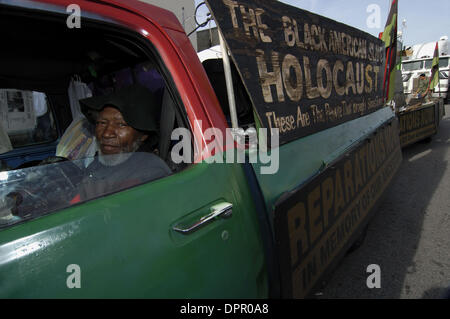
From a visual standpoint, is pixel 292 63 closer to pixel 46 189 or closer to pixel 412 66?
pixel 46 189

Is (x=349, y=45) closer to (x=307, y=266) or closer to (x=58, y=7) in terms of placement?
(x=307, y=266)

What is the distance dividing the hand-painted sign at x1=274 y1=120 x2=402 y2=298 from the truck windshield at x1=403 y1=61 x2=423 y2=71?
17135 mm

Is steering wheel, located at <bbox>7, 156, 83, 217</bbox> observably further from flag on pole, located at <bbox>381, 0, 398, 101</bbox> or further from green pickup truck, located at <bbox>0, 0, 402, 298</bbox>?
flag on pole, located at <bbox>381, 0, 398, 101</bbox>

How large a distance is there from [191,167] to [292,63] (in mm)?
1019

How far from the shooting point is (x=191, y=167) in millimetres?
1218

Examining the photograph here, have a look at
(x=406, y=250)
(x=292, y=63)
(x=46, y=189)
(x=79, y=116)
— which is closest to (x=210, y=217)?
(x=46, y=189)

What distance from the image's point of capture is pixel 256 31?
1.57 meters

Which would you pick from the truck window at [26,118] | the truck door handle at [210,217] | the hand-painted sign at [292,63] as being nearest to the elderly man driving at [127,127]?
the truck door handle at [210,217]

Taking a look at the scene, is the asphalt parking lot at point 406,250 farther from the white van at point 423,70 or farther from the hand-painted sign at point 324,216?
the white van at point 423,70

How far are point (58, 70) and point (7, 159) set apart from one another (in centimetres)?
85

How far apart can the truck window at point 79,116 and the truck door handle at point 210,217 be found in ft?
0.78

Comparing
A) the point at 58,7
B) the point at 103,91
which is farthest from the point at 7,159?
the point at 58,7

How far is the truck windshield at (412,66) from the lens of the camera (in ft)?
53.5

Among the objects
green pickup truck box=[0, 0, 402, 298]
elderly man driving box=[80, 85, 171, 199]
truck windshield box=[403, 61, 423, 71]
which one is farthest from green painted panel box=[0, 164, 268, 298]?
truck windshield box=[403, 61, 423, 71]
